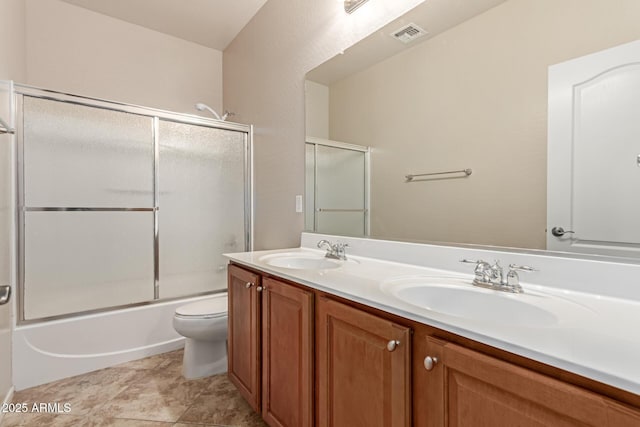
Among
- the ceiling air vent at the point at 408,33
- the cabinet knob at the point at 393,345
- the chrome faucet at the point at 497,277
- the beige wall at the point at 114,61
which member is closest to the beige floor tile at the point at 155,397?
the cabinet knob at the point at 393,345

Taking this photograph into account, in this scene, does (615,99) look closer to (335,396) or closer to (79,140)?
(335,396)

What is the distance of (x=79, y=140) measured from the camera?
6.79ft

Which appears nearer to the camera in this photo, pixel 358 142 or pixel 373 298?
pixel 373 298

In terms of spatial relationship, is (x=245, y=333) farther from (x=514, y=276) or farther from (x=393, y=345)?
(x=514, y=276)

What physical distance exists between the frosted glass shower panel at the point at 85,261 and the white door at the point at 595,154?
97.3 inches

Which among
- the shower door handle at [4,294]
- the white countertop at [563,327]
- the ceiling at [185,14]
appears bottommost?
the shower door handle at [4,294]

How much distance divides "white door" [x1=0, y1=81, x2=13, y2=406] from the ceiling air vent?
199cm

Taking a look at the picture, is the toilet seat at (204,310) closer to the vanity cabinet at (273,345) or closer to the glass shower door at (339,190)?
the vanity cabinet at (273,345)

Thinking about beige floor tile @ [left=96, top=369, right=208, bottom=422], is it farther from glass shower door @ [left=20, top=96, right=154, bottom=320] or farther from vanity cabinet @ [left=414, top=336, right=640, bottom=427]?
vanity cabinet @ [left=414, top=336, right=640, bottom=427]

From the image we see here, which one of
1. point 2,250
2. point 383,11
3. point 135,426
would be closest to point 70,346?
point 2,250

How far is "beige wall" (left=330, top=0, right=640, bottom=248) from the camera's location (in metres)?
0.99

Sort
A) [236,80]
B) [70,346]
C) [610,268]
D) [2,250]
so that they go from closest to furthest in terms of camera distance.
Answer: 1. [610,268]
2. [2,250]
3. [70,346]
4. [236,80]

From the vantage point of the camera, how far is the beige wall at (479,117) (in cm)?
99

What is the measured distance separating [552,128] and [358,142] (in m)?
0.90
